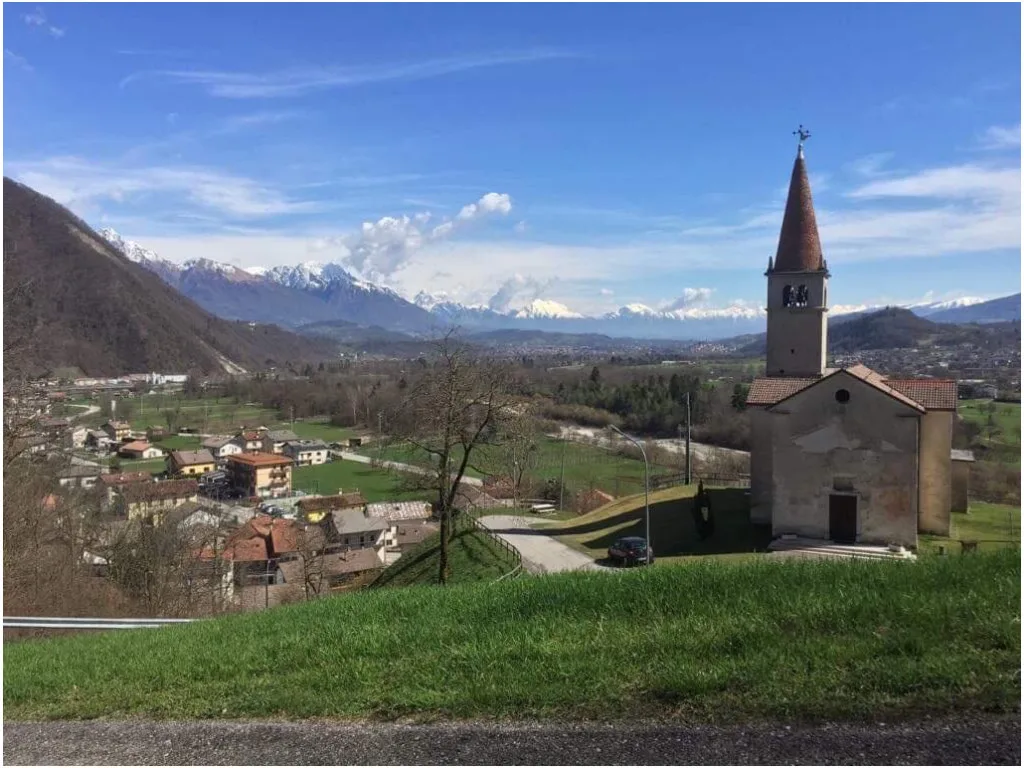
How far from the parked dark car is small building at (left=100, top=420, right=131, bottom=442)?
73934mm

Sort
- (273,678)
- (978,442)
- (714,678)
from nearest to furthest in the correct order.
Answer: (714,678), (273,678), (978,442)

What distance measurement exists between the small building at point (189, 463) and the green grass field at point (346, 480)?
27.3ft

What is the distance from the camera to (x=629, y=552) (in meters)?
22.5

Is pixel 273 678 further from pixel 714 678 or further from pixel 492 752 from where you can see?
pixel 714 678

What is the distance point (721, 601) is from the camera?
6.29 m

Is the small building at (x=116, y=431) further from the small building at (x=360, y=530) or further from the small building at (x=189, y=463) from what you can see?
the small building at (x=360, y=530)

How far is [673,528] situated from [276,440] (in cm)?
6212

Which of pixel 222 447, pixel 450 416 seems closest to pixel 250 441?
pixel 222 447

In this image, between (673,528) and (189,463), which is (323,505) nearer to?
(189,463)

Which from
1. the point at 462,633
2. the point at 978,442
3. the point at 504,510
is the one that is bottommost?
the point at 504,510

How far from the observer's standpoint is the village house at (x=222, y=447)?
7312cm

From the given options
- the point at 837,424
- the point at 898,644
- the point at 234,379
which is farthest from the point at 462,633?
the point at 234,379

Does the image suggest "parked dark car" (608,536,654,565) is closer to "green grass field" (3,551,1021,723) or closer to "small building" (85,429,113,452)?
"green grass field" (3,551,1021,723)

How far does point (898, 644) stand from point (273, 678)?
4.96 m
